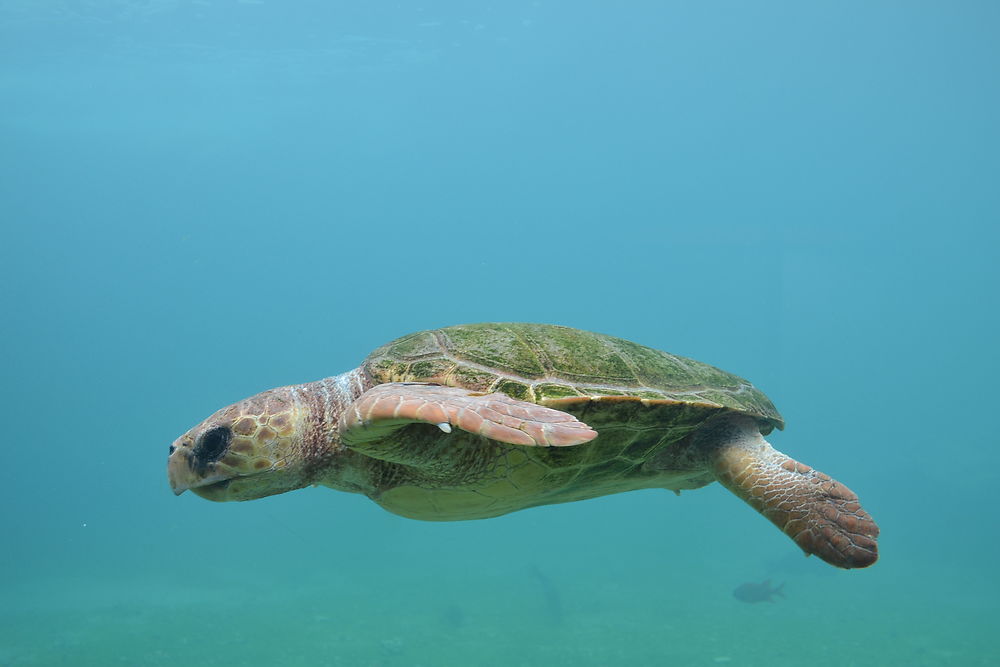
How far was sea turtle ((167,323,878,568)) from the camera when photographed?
338cm

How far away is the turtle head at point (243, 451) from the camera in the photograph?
3.39m

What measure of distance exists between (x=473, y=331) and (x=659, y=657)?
14.4 m

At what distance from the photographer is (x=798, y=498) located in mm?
3729

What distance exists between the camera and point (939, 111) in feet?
208

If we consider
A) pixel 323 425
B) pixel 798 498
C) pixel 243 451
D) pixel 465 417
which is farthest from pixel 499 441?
pixel 798 498

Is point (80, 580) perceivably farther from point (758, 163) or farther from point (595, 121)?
point (758, 163)

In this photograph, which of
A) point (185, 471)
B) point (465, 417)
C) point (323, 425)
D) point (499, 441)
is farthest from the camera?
point (323, 425)

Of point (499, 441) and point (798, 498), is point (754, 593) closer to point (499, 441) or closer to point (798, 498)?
point (798, 498)

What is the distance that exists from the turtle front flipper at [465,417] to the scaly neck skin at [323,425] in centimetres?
57

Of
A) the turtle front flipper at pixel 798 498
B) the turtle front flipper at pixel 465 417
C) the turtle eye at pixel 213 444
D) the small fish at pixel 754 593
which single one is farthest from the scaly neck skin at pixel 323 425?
the small fish at pixel 754 593

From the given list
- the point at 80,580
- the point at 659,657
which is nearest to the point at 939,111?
the point at 659,657

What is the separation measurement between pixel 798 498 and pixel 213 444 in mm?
3500

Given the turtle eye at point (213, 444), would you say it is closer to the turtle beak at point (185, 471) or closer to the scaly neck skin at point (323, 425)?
the turtle beak at point (185, 471)

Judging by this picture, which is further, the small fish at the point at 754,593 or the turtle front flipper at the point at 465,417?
the small fish at the point at 754,593
